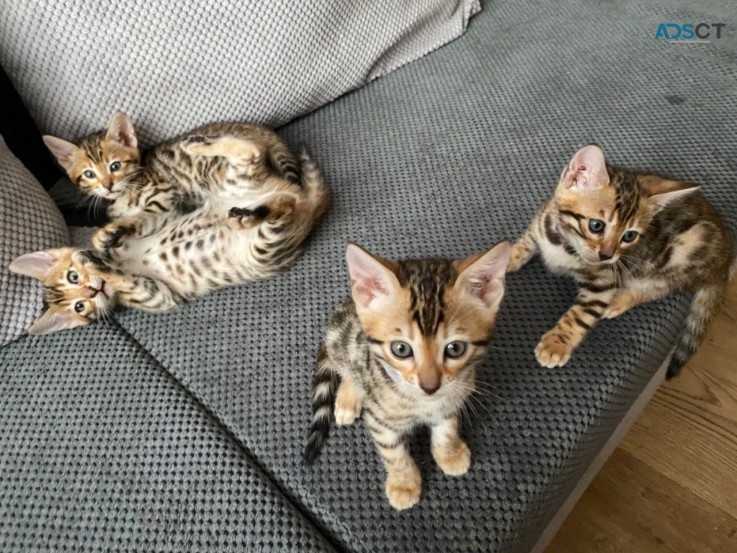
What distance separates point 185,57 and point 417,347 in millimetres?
866

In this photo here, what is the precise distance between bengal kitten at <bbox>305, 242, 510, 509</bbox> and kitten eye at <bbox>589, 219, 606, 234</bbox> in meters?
0.33

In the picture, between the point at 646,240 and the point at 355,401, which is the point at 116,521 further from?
the point at 646,240

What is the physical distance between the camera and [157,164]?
125 centimetres

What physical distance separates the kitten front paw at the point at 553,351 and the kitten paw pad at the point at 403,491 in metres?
0.30

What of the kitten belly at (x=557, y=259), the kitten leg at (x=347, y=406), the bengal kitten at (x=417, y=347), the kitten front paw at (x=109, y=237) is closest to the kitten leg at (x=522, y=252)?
the kitten belly at (x=557, y=259)

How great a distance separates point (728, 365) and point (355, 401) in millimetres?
1074

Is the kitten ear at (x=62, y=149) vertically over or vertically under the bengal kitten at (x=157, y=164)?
over

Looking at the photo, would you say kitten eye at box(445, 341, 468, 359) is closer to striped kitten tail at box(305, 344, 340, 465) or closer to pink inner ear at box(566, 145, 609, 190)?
striped kitten tail at box(305, 344, 340, 465)

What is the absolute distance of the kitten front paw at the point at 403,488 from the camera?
73 centimetres

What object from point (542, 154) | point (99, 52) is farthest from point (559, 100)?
point (99, 52)

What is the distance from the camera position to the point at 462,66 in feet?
4.77

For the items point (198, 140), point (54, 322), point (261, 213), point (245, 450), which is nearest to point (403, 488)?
point (245, 450)

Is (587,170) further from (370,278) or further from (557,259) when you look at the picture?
(370,278)

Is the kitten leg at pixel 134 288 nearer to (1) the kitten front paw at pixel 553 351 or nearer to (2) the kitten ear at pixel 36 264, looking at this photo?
(2) the kitten ear at pixel 36 264
